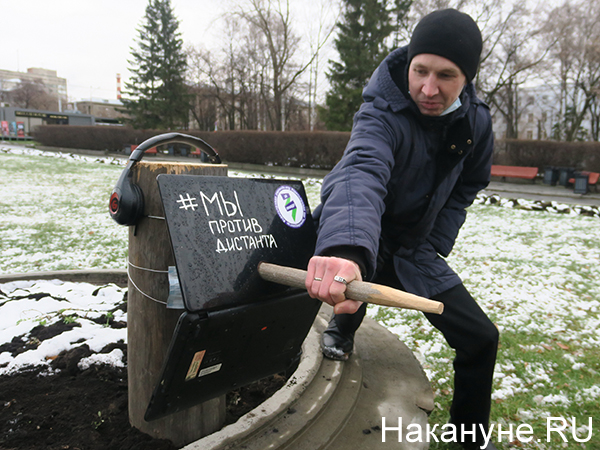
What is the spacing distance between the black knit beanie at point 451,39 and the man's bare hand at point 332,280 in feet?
3.51

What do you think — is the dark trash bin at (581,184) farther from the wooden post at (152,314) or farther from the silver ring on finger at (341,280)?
the silver ring on finger at (341,280)

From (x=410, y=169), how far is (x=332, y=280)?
952 millimetres

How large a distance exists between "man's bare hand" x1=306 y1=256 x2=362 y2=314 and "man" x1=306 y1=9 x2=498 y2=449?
296mm

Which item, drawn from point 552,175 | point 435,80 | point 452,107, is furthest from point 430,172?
point 552,175

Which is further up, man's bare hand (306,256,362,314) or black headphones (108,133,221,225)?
black headphones (108,133,221,225)

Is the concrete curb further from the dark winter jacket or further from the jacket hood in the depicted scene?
the jacket hood

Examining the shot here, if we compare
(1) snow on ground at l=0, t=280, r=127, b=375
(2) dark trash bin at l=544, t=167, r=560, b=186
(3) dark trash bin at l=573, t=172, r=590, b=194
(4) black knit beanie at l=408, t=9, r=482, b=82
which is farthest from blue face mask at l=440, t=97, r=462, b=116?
(2) dark trash bin at l=544, t=167, r=560, b=186

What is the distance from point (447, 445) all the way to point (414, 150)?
4.77 feet

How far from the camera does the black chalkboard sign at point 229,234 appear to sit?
145cm

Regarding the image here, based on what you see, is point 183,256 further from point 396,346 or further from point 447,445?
point 396,346

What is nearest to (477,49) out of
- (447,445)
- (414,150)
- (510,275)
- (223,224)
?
(414,150)

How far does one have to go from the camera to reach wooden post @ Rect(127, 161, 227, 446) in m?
1.73

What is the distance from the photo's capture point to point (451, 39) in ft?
5.90

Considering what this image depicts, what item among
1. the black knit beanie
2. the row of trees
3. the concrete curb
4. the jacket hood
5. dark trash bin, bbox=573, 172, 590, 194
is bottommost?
the concrete curb
